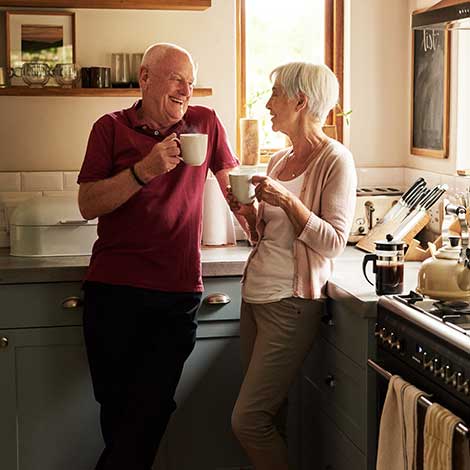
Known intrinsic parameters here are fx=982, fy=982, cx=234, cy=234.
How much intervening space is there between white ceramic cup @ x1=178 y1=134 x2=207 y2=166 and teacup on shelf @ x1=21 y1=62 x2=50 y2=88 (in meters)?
1.11

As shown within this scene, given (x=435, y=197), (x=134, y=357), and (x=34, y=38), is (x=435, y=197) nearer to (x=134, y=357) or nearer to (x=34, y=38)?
(x=134, y=357)

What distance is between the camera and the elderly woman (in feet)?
10.2

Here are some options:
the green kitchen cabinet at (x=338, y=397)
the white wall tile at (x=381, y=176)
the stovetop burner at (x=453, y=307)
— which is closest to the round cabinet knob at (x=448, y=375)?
the stovetop burner at (x=453, y=307)

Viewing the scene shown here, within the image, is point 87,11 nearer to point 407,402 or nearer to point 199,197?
point 199,197

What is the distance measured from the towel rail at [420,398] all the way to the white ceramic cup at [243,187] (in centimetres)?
63

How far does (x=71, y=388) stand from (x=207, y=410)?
0.52m

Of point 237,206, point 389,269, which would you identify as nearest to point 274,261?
point 237,206

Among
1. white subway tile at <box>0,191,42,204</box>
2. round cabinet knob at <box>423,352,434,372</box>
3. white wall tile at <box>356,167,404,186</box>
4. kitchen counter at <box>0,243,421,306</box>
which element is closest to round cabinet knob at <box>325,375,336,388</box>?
kitchen counter at <box>0,243,421,306</box>

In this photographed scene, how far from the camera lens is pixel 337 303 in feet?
10.6

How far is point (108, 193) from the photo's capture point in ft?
10.4

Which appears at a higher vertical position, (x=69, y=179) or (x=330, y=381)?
(x=69, y=179)

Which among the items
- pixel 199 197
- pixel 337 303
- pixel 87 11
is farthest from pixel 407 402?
pixel 87 11

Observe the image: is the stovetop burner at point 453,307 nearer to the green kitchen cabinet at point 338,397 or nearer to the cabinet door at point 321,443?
the green kitchen cabinet at point 338,397

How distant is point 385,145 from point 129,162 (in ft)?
5.02
